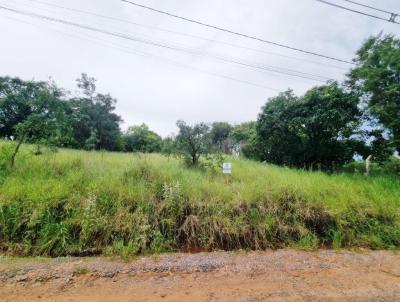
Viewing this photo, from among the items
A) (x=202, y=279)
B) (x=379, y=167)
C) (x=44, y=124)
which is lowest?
(x=202, y=279)

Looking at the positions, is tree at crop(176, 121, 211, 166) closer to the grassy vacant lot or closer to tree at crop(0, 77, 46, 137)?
the grassy vacant lot

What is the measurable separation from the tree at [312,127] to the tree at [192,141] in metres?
5.58

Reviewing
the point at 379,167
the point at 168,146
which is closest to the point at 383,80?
the point at 379,167

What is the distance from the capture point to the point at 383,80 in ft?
26.0

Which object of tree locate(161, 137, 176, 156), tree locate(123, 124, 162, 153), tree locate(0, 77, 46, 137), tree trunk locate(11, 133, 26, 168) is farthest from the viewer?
tree locate(123, 124, 162, 153)

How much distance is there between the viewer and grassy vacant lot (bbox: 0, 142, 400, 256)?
3582 mm

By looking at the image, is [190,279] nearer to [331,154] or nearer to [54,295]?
[54,295]

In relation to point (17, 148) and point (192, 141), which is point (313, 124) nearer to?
point (192, 141)

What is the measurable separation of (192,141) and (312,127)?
21.6 ft

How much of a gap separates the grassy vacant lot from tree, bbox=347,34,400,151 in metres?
3.58

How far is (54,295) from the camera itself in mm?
2488

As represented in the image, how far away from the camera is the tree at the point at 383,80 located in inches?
296

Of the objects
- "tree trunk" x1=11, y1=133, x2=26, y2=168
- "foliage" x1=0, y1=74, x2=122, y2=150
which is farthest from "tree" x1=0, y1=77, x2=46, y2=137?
"tree trunk" x1=11, y1=133, x2=26, y2=168

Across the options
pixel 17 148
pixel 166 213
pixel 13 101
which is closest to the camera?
pixel 166 213
